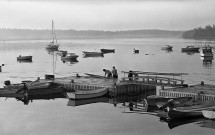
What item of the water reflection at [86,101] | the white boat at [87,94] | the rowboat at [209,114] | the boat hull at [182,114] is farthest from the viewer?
the white boat at [87,94]

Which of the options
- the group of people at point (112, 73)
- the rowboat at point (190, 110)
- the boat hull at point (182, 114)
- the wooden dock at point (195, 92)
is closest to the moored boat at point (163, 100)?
the wooden dock at point (195, 92)

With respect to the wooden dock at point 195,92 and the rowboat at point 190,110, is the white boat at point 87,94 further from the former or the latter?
the rowboat at point 190,110

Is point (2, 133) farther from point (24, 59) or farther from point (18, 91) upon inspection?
point (24, 59)

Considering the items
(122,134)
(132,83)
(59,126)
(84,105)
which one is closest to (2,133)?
(59,126)

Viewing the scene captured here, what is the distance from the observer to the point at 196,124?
121 ft

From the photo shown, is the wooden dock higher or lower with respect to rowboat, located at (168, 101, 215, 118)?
higher

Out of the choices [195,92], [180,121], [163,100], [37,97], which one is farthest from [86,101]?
[180,121]

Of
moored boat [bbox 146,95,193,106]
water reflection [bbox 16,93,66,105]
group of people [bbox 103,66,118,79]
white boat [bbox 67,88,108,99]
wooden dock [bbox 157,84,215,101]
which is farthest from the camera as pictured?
group of people [bbox 103,66,118,79]

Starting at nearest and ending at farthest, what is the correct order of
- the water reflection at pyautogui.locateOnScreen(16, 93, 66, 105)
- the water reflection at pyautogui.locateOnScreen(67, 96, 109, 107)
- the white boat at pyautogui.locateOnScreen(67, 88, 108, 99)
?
the water reflection at pyautogui.locateOnScreen(67, 96, 109, 107) → the white boat at pyautogui.locateOnScreen(67, 88, 108, 99) → the water reflection at pyautogui.locateOnScreen(16, 93, 66, 105)

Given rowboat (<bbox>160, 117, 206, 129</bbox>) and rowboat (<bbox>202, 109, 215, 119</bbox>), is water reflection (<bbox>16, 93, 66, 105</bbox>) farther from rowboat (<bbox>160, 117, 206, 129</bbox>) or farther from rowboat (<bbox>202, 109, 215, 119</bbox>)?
rowboat (<bbox>202, 109, 215, 119</bbox>)

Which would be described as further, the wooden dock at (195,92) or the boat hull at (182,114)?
the wooden dock at (195,92)

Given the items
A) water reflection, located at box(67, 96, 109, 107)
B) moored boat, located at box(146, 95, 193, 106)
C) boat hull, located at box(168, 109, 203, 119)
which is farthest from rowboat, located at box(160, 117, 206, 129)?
water reflection, located at box(67, 96, 109, 107)

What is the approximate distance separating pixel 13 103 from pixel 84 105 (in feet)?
30.4

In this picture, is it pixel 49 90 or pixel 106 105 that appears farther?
pixel 49 90
